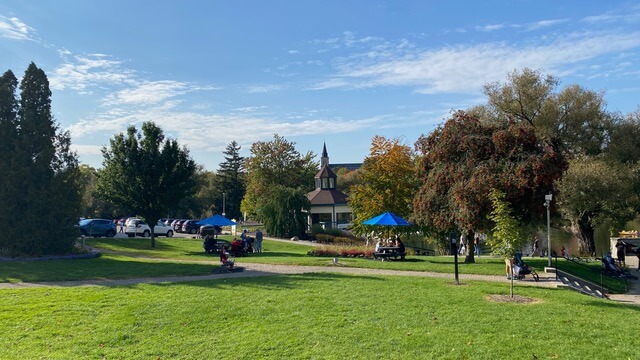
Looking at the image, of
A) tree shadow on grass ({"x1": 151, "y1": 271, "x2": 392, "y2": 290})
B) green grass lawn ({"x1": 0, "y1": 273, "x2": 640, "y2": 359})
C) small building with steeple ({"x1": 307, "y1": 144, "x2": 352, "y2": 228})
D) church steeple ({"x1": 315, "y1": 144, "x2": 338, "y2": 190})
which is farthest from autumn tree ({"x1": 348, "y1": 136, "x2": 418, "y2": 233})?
church steeple ({"x1": 315, "y1": 144, "x2": 338, "y2": 190})

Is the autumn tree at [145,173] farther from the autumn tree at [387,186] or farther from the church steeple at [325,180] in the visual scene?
the church steeple at [325,180]

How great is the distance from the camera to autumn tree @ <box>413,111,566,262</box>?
22.1 m

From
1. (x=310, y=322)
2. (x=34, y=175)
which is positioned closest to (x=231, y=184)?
(x=34, y=175)

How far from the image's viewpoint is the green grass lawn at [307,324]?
970cm

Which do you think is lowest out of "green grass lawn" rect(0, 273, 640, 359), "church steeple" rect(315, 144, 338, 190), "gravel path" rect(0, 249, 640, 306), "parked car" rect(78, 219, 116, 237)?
"green grass lawn" rect(0, 273, 640, 359)

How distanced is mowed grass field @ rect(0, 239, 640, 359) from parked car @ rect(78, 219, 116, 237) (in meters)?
24.9

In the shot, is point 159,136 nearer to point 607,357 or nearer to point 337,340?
point 337,340

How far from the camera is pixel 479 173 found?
22.7 metres

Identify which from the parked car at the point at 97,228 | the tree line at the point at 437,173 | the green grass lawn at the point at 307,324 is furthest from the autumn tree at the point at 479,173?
the parked car at the point at 97,228

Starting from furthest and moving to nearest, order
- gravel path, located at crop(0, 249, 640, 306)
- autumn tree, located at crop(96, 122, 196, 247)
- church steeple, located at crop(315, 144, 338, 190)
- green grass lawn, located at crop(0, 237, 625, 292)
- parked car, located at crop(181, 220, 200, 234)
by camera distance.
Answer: church steeple, located at crop(315, 144, 338, 190)
parked car, located at crop(181, 220, 200, 234)
autumn tree, located at crop(96, 122, 196, 247)
green grass lawn, located at crop(0, 237, 625, 292)
gravel path, located at crop(0, 249, 640, 306)

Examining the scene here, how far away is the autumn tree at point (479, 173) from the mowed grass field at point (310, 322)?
20.2 ft

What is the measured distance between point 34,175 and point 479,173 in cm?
2121

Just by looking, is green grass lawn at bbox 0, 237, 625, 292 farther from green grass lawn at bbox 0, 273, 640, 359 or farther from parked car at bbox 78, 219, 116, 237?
parked car at bbox 78, 219, 116, 237

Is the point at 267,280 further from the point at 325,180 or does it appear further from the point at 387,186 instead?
the point at 325,180
